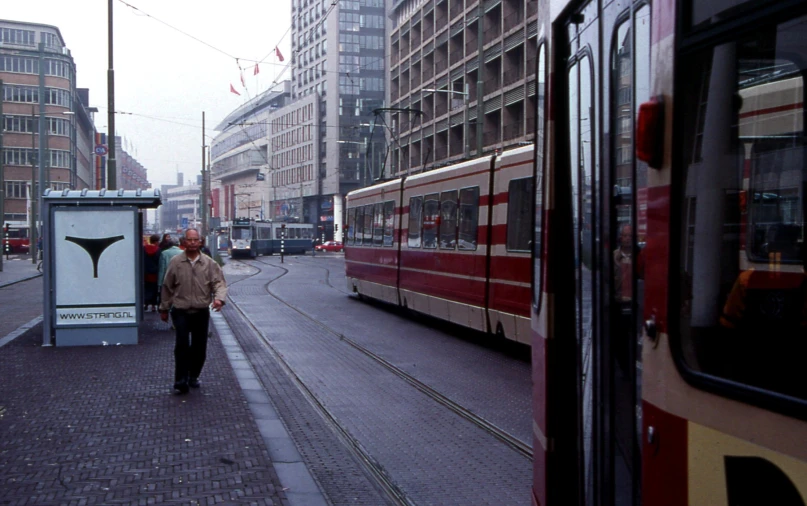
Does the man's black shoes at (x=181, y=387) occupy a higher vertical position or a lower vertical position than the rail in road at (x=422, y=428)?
higher

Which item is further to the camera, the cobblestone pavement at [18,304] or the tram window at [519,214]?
the cobblestone pavement at [18,304]

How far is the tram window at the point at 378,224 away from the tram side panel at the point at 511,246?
23.2ft

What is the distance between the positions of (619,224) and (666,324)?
79 cm

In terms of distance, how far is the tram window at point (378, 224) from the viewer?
67.0 feet

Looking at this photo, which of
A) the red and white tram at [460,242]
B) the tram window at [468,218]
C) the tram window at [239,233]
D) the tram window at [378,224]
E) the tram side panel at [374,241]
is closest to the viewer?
the red and white tram at [460,242]

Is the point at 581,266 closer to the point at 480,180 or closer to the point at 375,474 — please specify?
the point at 375,474

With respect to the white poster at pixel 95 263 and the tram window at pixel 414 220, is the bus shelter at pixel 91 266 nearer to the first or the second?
the white poster at pixel 95 263

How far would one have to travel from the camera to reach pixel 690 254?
2.41 metres

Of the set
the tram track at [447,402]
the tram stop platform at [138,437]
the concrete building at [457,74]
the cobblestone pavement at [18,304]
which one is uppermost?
the concrete building at [457,74]

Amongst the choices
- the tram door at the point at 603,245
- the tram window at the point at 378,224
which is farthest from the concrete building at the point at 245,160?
the tram door at the point at 603,245

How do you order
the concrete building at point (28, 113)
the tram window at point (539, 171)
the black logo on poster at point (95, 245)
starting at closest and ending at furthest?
the tram window at point (539, 171) < the black logo on poster at point (95, 245) < the concrete building at point (28, 113)

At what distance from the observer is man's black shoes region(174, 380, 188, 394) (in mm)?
9492

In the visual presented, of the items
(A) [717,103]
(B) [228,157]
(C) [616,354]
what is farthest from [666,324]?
(B) [228,157]

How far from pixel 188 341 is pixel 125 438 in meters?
2.25
